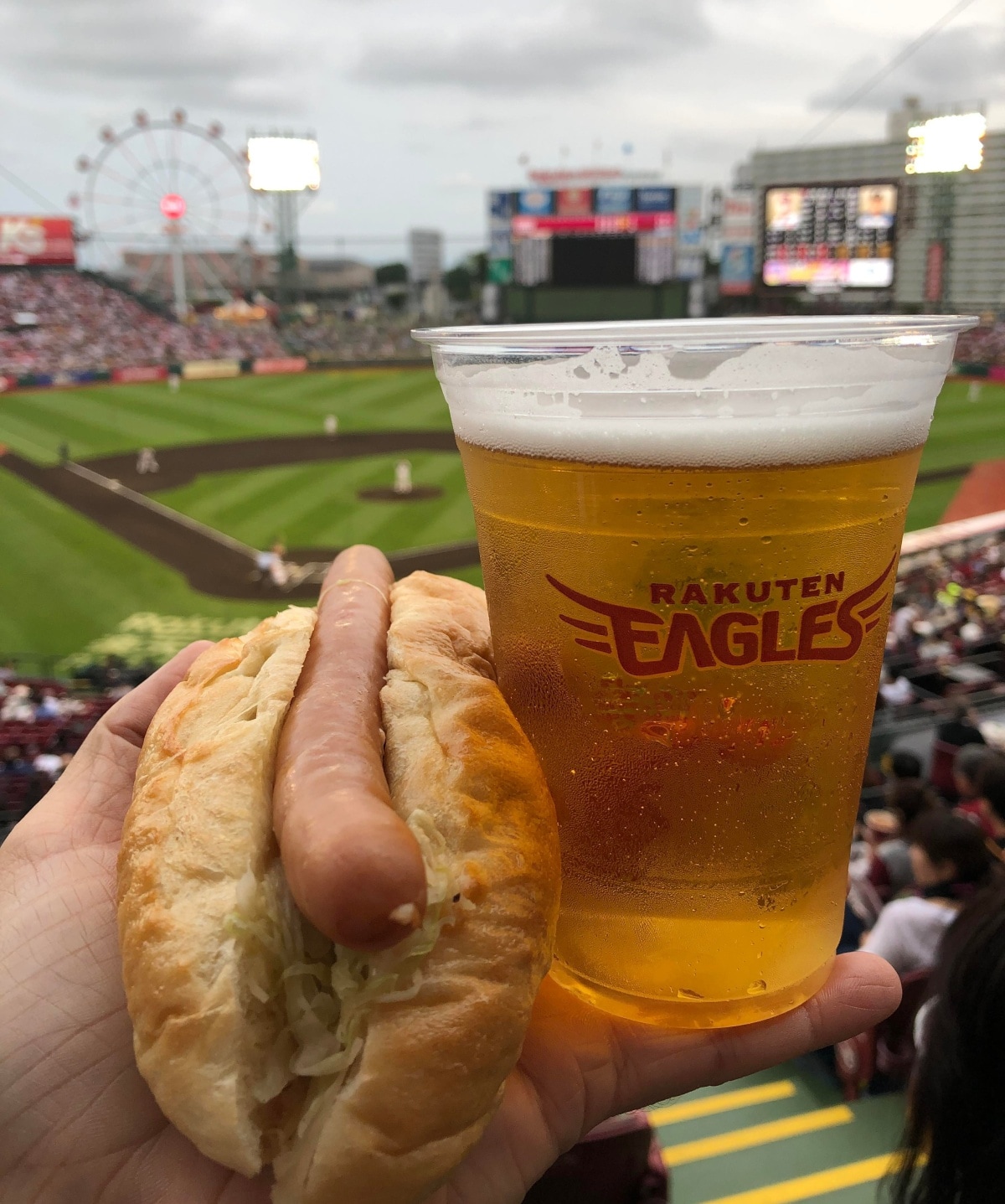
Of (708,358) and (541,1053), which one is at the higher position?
(708,358)

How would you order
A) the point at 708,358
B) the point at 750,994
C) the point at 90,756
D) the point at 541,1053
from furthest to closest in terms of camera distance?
1. the point at 90,756
2. the point at 541,1053
3. the point at 750,994
4. the point at 708,358

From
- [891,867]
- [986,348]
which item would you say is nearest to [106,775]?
[891,867]

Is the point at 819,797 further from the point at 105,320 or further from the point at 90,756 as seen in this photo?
the point at 105,320

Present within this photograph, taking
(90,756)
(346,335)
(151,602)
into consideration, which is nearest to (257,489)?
(151,602)

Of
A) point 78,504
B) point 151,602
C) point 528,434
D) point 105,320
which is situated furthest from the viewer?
point 105,320

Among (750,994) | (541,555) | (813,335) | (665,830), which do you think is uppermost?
(813,335)

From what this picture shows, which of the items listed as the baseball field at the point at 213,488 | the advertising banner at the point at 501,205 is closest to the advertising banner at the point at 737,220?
the advertising banner at the point at 501,205
